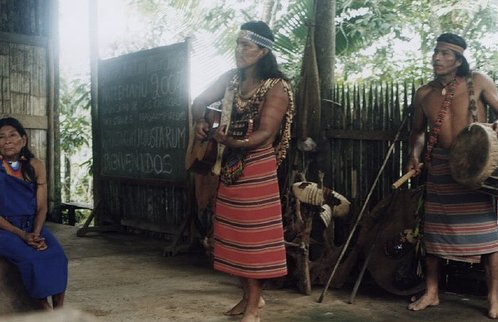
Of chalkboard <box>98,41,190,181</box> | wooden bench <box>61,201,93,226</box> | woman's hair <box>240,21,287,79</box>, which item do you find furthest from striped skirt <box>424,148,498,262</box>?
wooden bench <box>61,201,93,226</box>

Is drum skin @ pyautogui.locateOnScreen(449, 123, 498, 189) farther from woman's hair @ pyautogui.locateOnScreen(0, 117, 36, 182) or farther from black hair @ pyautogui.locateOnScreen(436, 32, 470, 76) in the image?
woman's hair @ pyautogui.locateOnScreen(0, 117, 36, 182)

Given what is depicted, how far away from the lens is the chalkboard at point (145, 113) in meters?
6.83

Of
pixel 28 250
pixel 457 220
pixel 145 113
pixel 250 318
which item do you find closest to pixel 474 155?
pixel 457 220

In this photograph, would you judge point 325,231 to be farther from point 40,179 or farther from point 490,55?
point 490,55

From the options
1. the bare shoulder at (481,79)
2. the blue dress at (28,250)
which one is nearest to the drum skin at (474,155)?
→ the bare shoulder at (481,79)

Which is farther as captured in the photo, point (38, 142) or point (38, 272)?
point (38, 142)

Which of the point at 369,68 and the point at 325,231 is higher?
the point at 369,68

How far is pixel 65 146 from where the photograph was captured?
11047 millimetres

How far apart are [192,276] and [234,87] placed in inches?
81.7

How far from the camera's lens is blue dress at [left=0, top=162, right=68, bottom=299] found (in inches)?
144

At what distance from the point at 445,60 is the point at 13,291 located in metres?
3.04

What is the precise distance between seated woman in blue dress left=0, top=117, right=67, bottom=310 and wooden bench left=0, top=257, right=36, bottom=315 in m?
0.04

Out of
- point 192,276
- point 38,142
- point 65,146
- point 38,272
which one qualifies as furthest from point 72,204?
point 38,272

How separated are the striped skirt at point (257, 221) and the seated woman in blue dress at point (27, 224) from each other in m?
1.06
